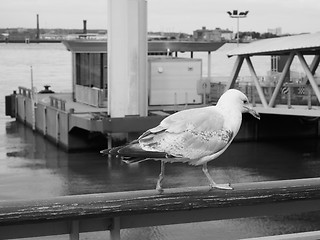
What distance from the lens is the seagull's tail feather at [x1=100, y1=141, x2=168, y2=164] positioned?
3744mm

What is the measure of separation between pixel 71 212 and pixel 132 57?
91.3 ft

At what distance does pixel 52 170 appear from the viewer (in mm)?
28078

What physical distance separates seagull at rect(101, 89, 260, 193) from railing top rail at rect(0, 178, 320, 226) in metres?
0.35

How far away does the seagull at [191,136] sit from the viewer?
3871 mm

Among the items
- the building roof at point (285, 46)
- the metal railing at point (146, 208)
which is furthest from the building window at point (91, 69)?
the metal railing at point (146, 208)

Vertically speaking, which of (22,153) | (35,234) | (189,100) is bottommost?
(22,153)

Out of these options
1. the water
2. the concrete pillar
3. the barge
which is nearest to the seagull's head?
the water

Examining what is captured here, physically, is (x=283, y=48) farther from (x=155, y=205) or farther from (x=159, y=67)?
(x=155, y=205)

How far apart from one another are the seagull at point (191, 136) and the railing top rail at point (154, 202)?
0.35 meters

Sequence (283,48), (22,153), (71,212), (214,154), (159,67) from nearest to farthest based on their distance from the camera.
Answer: (71,212), (214,154), (283,48), (22,153), (159,67)

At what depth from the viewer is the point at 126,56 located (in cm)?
3058

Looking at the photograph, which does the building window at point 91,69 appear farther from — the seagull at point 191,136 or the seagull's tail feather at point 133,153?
the seagull's tail feather at point 133,153

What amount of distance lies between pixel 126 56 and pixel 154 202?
90.6 ft

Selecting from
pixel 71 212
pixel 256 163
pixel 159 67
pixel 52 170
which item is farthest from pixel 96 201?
pixel 159 67
